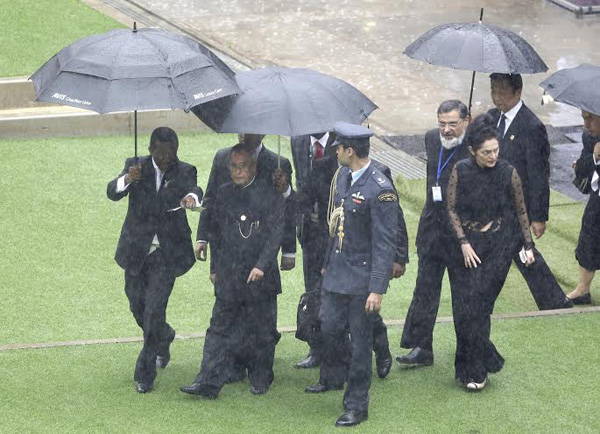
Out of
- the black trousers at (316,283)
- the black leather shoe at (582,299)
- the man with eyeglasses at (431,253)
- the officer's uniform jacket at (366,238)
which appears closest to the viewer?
the officer's uniform jacket at (366,238)

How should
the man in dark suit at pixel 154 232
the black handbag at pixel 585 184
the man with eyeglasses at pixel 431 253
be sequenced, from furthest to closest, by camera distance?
the black handbag at pixel 585 184 < the man with eyeglasses at pixel 431 253 < the man in dark suit at pixel 154 232

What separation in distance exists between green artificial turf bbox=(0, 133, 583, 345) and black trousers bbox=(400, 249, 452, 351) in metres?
1.42

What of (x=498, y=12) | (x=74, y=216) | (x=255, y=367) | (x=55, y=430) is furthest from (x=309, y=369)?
(x=498, y=12)

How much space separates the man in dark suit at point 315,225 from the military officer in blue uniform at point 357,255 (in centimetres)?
52

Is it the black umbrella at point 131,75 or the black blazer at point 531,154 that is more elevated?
the black umbrella at point 131,75

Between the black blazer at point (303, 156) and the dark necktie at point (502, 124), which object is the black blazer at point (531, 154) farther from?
the black blazer at point (303, 156)

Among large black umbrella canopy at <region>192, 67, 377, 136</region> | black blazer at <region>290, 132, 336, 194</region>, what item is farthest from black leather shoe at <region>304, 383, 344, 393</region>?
large black umbrella canopy at <region>192, 67, 377, 136</region>

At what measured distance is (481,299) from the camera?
9.31 meters

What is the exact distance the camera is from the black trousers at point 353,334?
880 cm

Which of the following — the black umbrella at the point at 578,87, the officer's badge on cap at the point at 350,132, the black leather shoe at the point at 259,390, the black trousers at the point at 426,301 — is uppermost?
the officer's badge on cap at the point at 350,132

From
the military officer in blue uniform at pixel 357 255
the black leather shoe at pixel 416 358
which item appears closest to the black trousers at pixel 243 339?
the military officer in blue uniform at pixel 357 255

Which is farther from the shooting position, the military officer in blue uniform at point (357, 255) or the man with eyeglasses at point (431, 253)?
the man with eyeglasses at point (431, 253)

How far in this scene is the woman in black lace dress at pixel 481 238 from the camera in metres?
9.23

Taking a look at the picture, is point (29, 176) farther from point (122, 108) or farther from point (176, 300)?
point (122, 108)
